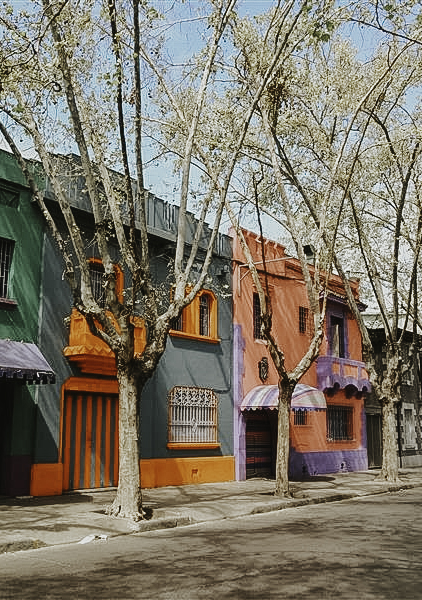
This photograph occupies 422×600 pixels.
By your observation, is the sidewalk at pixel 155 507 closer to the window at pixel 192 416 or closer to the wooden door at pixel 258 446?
the wooden door at pixel 258 446

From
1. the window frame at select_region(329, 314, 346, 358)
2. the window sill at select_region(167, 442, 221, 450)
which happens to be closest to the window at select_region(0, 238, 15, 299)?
the window sill at select_region(167, 442, 221, 450)

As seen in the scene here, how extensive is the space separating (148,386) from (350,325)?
1152cm

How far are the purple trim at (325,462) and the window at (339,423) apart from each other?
591mm

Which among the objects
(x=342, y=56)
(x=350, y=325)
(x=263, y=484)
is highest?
(x=342, y=56)

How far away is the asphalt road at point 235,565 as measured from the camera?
19.9 ft

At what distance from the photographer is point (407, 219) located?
67.8 feet

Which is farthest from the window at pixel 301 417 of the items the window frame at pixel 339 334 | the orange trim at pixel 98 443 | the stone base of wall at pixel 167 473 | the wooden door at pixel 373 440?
the orange trim at pixel 98 443

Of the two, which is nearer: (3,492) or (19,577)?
(19,577)

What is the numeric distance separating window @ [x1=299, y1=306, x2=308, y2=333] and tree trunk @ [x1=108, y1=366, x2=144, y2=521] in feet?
41.2

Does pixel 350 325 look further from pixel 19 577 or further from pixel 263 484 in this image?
pixel 19 577

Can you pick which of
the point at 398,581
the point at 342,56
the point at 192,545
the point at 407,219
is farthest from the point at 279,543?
the point at 407,219

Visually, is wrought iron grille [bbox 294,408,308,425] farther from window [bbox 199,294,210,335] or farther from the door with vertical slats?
the door with vertical slats

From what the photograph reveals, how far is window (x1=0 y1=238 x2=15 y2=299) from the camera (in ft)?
46.3

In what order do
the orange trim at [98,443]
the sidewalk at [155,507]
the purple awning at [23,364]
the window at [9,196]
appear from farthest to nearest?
the orange trim at [98,443] < the window at [9,196] < the purple awning at [23,364] < the sidewalk at [155,507]
